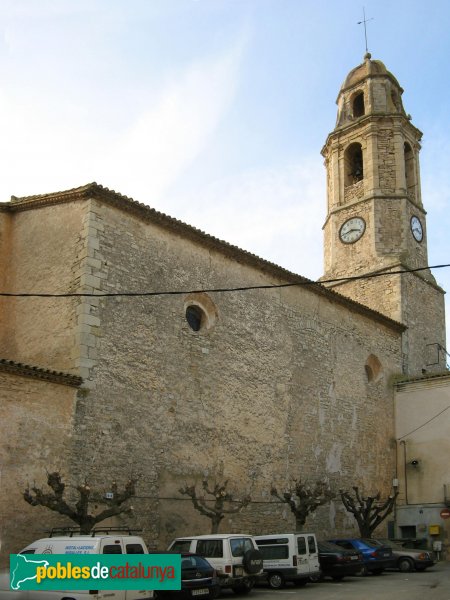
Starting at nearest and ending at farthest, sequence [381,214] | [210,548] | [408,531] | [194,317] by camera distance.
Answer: [210,548] < [194,317] < [408,531] < [381,214]

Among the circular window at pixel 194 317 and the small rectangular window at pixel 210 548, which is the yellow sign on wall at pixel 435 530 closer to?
the circular window at pixel 194 317

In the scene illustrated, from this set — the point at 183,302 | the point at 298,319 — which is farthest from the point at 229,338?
the point at 298,319

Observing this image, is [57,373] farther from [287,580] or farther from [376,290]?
[376,290]

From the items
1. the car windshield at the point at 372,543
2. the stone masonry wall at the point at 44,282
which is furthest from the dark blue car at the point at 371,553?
the stone masonry wall at the point at 44,282

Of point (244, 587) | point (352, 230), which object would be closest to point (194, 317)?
point (244, 587)

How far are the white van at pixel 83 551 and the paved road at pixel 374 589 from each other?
2.95m

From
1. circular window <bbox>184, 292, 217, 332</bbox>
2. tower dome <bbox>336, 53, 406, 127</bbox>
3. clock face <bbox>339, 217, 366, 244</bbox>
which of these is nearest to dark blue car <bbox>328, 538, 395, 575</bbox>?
circular window <bbox>184, 292, 217, 332</bbox>

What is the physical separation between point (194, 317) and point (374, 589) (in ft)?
26.8

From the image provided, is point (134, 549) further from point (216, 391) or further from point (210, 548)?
point (216, 391)

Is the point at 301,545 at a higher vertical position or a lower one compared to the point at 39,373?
lower

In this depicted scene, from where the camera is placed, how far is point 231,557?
42.4 feet

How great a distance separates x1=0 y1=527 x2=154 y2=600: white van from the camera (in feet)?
31.2

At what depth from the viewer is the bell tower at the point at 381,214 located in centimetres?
2764

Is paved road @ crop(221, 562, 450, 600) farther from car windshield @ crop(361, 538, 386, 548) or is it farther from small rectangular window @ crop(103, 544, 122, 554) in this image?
small rectangular window @ crop(103, 544, 122, 554)
